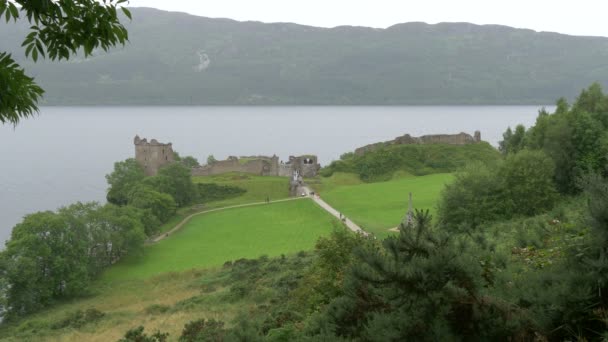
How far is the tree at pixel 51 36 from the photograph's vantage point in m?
4.90

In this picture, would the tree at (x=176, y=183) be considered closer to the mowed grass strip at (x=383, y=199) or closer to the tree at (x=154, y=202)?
the tree at (x=154, y=202)

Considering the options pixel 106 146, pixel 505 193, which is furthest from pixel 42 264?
pixel 106 146

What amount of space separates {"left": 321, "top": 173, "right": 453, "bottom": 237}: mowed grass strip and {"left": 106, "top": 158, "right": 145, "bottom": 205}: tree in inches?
842

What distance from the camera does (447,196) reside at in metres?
30.4

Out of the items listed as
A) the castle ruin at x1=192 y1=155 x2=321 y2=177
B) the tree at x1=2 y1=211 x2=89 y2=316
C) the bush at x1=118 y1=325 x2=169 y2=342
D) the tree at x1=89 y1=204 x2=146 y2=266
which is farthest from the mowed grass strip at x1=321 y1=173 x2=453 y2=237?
the bush at x1=118 y1=325 x2=169 y2=342

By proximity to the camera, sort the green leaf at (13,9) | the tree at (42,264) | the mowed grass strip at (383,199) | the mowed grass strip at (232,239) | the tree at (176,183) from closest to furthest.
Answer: the green leaf at (13,9) → the tree at (42,264) → the mowed grass strip at (232,239) → the mowed grass strip at (383,199) → the tree at (176,183)

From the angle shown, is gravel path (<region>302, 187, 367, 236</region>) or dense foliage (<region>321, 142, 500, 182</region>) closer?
gravel path (<region>302, 187, 367, 236</region>)

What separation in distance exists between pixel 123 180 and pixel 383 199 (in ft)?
99.8

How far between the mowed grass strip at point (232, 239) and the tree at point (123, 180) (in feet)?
41.6

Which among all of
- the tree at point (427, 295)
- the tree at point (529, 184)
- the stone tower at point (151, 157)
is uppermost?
the tree at point (427, 295)

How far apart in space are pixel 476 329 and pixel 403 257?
1070mm

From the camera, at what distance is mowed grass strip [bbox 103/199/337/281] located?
118 ft

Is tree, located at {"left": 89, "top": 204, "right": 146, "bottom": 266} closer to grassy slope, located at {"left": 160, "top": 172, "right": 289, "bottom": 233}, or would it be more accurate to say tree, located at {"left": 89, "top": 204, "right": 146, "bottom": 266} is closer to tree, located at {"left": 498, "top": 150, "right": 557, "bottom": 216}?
grassy slope, located at {"left": 160, "top": 172, "right": 289, "bottom": 233}

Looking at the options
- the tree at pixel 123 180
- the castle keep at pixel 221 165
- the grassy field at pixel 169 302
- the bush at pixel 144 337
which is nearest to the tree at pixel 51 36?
the bush at pixel 144 337
